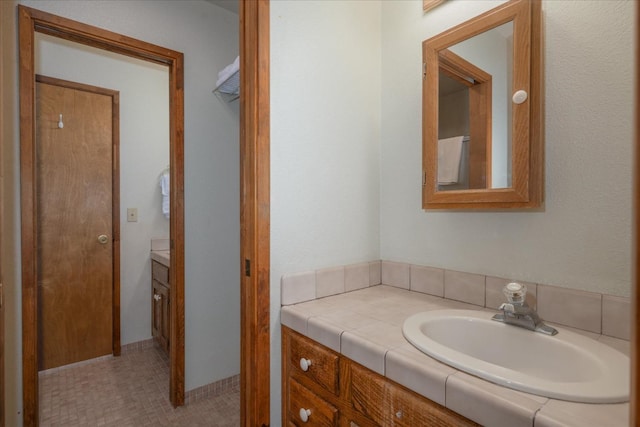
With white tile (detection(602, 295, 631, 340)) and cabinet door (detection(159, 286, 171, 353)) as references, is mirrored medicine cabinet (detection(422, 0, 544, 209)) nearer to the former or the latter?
white tile (detection(602, 295, 631, 340))

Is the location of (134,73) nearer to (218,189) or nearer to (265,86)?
(218,189)

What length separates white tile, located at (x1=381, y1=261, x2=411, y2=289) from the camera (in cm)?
142

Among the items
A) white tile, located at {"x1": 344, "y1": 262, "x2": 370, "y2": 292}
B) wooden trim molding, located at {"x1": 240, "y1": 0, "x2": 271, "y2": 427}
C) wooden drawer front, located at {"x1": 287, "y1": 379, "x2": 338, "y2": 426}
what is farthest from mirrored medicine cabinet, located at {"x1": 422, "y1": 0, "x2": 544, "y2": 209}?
wooden drawer front, located at {"x1": 287, "y1": 379, "x2": 338, "y2": 426}

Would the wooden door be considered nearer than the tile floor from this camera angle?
No

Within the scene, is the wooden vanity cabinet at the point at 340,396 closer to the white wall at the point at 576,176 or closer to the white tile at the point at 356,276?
the white tile at the point at 356,276

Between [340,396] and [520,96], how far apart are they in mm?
1069

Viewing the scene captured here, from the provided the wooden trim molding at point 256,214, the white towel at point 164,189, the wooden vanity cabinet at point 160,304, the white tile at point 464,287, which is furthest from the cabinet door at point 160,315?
the white tile at point 464,287

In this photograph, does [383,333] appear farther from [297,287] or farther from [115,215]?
[115,215]

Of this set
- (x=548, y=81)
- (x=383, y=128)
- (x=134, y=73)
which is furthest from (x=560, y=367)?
(x=134, y=73)

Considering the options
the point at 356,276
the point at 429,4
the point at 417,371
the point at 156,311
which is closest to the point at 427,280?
the point at 356,276

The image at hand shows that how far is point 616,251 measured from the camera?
0.90 meters

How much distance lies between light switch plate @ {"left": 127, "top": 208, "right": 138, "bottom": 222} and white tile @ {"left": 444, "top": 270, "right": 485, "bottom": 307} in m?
2.55

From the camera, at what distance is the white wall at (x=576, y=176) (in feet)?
2.93

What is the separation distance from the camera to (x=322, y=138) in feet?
4.37
